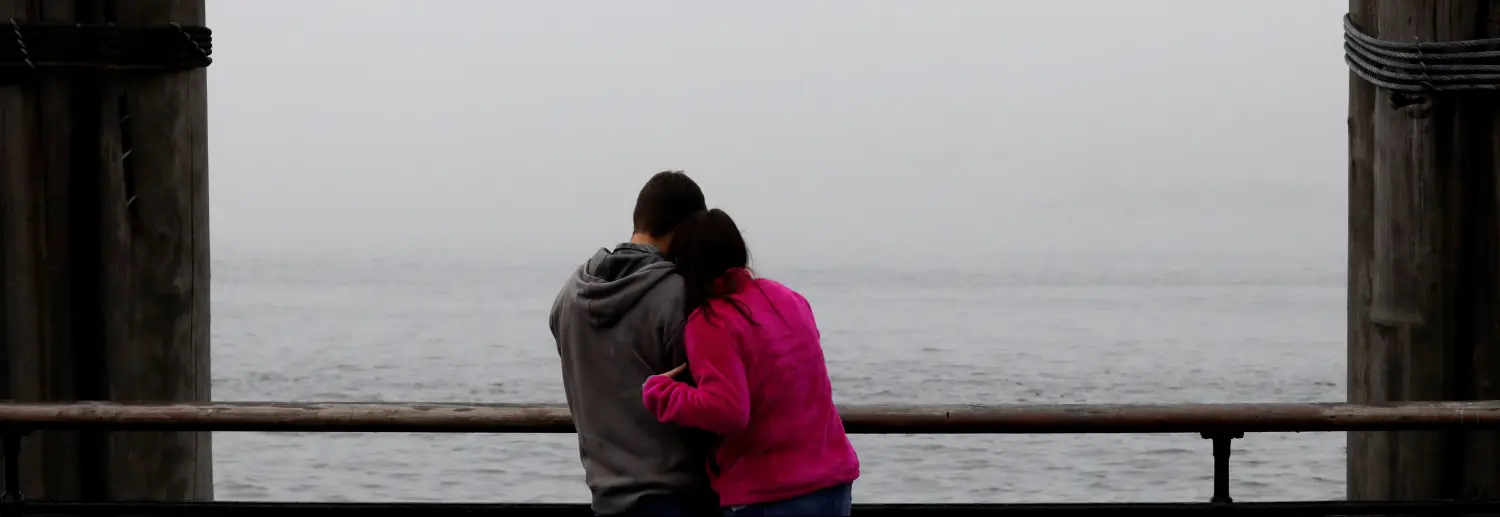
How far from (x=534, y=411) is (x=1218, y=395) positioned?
18.2m

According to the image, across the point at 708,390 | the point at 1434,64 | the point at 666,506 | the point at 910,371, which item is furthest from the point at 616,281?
the point at 910,371

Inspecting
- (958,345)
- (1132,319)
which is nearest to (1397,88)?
(958,345)

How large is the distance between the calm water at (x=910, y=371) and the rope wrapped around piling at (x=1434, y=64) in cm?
873

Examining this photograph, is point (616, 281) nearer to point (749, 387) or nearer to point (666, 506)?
point (749, 387)

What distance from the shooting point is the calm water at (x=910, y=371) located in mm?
Result: 13336

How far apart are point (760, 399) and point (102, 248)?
7.23ft

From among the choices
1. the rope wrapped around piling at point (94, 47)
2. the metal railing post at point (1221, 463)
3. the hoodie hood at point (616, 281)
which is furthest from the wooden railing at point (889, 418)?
the rope wrapped around piling at point (94, 47)

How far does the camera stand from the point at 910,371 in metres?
22.3

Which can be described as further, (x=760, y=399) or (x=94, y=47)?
(x=94, y=47)

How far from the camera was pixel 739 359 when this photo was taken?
2.63m

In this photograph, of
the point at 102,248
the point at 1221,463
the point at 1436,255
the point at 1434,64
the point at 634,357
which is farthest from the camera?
the point at 102,248

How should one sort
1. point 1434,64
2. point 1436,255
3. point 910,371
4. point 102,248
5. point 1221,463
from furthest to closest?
point 910,371 → point 102,248 → point 1436,255 → point 1434,64 → point 1221,463

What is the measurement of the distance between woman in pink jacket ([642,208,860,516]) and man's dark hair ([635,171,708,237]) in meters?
0.04

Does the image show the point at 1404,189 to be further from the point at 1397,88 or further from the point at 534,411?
the point at 534,411
